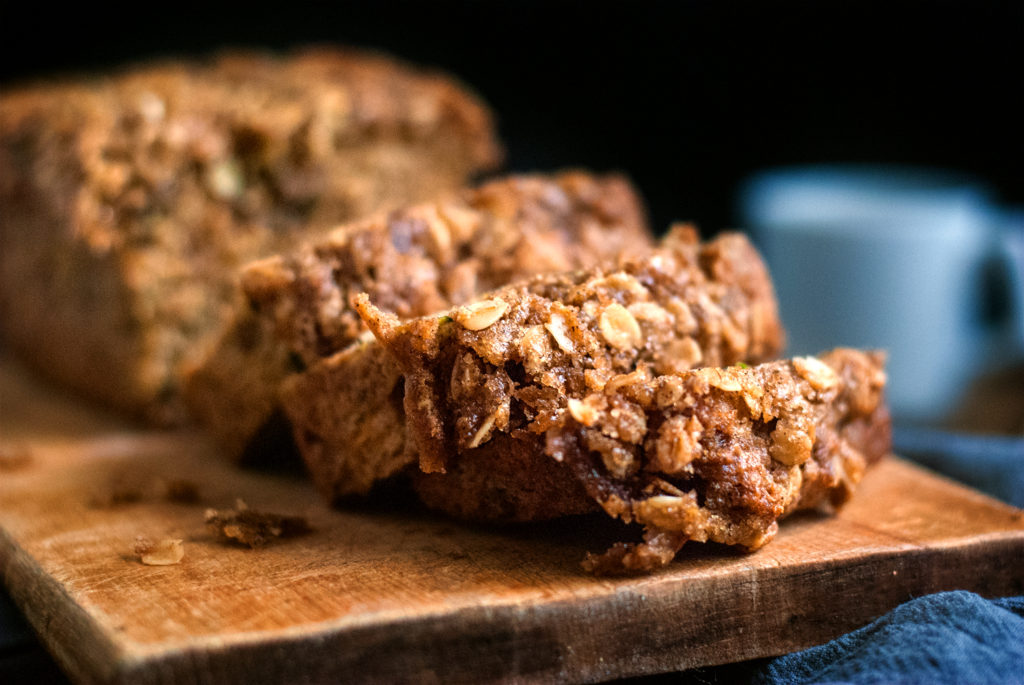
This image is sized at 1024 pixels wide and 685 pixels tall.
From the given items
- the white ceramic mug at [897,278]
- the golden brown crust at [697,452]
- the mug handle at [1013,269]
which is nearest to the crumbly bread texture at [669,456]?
the golden brown crust at [697,452]

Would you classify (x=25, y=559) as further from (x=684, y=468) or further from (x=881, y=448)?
(x=881, y=448)

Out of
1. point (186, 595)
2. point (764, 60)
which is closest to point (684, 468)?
point (186, 595)

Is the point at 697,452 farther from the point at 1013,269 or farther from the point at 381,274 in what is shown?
the point at 1013,269

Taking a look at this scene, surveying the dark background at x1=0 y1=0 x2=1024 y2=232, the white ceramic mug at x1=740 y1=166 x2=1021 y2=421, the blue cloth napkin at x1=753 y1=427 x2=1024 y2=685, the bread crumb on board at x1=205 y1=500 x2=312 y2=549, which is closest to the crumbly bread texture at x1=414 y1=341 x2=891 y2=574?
the blue cloth napkin at x1=753 y1=427 x2=1024 y2=685

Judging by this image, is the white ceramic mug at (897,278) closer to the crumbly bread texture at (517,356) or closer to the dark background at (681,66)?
the dark background at (681,66)

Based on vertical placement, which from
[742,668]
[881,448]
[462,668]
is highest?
[881,448]

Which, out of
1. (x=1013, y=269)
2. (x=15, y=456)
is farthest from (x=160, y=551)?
(x=1013, y=269)

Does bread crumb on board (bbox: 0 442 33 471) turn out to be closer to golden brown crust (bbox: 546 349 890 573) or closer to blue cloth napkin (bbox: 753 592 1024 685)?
golden brown crust (bbox: 546 349 890 573)

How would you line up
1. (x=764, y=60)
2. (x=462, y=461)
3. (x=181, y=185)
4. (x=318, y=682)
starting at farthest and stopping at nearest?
(x=764, y=60), (x=181, y=185), (x=462, y=461), (x=318, y=682)
